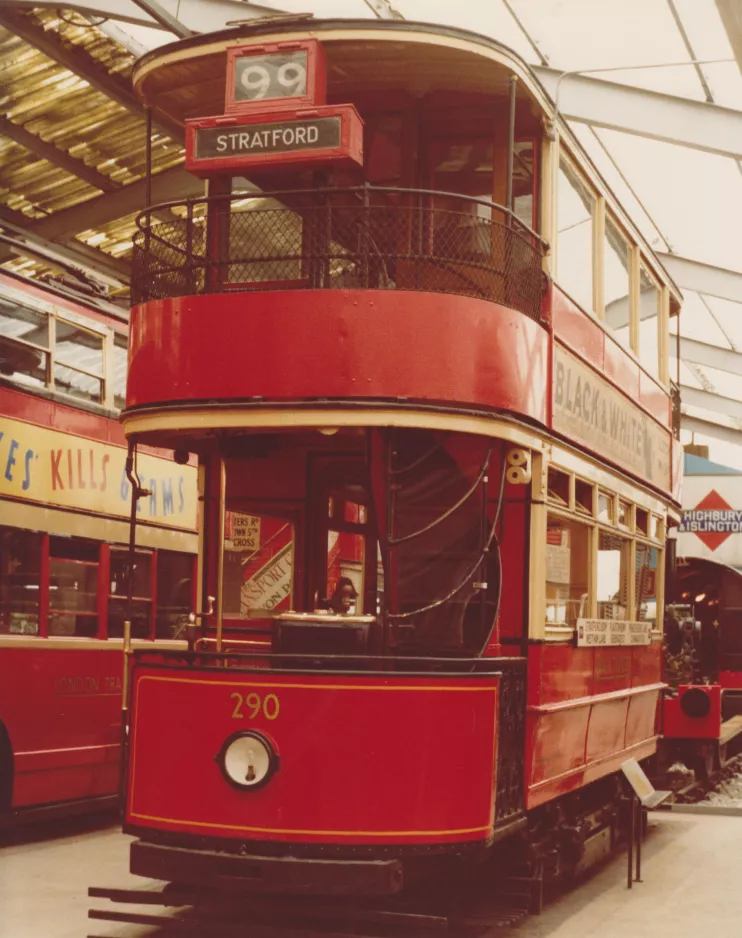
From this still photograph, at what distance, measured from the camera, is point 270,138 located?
771 cm

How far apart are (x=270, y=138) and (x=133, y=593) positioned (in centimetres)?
551

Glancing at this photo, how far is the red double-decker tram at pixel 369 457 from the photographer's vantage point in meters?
6.99

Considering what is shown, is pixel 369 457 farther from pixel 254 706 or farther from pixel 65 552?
pixel 65 552

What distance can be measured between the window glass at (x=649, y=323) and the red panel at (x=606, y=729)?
2.84 metres

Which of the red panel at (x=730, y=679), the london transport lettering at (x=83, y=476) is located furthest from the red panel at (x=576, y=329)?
the red panel at (x=730, y=679)

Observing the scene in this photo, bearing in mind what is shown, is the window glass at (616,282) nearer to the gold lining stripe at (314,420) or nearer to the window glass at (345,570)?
the window glass at (345,570)

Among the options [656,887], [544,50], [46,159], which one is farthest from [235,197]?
Answer: [46,159]

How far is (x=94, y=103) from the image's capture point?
17.9 metres

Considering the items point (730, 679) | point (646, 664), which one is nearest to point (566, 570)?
point (646, 664)

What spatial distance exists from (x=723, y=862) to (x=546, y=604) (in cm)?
386

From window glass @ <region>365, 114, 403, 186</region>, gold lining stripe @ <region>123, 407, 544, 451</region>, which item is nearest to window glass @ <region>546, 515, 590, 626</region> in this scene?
gold lining stripe @ <region>123, 407, 544, 451</region>

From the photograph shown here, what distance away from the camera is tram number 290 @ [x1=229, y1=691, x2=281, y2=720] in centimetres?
701

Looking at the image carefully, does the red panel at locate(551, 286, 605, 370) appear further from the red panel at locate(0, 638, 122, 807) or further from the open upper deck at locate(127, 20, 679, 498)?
the red panel at locate(0, 638, 122, 807)

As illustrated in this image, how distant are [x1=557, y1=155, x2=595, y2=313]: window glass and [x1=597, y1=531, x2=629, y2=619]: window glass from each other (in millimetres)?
1607
